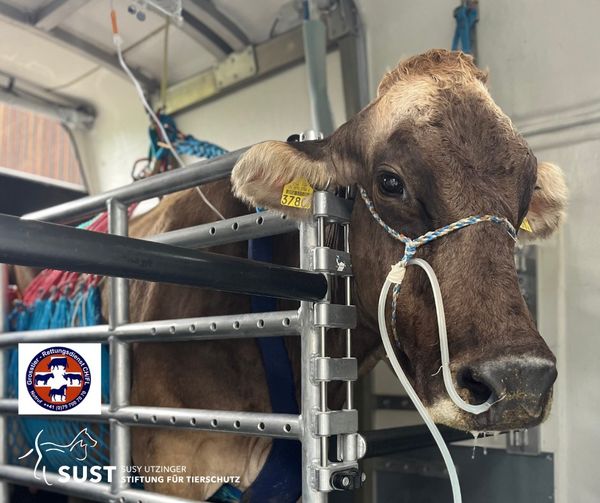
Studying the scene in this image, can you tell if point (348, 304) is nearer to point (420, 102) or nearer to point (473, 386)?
point (473, 386)

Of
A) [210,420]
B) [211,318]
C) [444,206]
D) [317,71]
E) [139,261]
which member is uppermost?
[317,71]

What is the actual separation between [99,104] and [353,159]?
7.68ft

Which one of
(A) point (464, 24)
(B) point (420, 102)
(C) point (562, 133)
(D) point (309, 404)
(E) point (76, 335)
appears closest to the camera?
(D) point (309, 404)

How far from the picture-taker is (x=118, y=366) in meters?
1.57

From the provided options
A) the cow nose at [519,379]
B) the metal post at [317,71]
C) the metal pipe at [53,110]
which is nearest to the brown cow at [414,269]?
the cow nose at [519,379]

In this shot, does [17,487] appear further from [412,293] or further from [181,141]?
[412,293]

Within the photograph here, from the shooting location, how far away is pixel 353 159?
4.82 feet

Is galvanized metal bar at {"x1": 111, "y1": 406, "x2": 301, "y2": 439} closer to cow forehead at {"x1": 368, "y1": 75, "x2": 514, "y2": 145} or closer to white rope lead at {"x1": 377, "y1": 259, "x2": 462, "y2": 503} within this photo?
white rope lead at {"x1": 377, "y1": 259, "x2": 462, "y2": 503}

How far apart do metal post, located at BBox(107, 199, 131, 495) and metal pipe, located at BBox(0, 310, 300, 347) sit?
39 mm

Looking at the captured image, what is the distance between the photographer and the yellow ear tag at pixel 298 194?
134 centimetres

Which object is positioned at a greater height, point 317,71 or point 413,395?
point 317,71

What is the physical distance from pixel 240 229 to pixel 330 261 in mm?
266

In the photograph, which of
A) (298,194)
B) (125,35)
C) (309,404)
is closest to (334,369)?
(309,404)

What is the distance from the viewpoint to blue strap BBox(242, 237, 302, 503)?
59.2 inches
